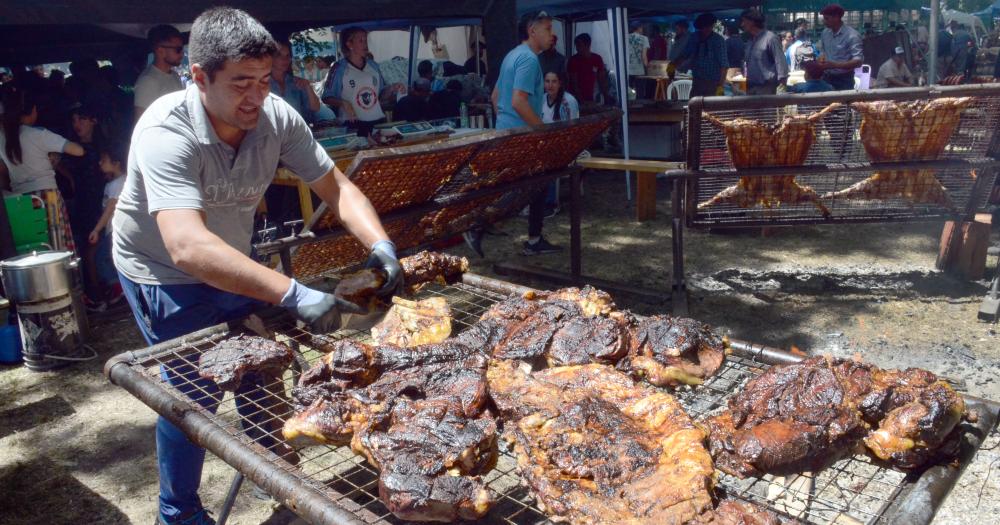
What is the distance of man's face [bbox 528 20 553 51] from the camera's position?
7578 millimetres

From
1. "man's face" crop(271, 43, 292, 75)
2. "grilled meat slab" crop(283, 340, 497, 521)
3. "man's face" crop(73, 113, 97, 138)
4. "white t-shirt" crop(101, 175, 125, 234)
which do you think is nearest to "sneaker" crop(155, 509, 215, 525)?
"grilled meat slab" crop(283, 340, 497, 521)

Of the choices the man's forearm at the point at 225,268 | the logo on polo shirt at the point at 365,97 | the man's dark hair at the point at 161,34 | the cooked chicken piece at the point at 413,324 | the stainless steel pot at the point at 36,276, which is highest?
the man's dark hair at the point at 161,34

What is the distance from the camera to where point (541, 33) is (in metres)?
7.61

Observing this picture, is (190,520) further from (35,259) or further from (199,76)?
(35,259)

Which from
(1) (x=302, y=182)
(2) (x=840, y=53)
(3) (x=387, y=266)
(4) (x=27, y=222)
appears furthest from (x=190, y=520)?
(2) (x=840, y=53)

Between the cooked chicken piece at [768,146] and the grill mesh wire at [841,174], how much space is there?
94 mm

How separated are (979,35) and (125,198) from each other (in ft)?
112

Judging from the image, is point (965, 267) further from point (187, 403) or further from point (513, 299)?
point (187, 403)

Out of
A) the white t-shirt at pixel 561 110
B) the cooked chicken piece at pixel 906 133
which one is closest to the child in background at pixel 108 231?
the white t-shirt at pixel 561 110

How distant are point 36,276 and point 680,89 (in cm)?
1508

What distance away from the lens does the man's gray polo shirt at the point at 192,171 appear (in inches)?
109

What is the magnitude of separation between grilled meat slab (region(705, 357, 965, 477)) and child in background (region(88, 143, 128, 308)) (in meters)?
6.61

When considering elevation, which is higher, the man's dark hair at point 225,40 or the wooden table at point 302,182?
the man's dark hair at point 225,40

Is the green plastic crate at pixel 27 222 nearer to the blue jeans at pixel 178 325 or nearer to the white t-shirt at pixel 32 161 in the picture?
the white t-shirt at pixel 32 161
